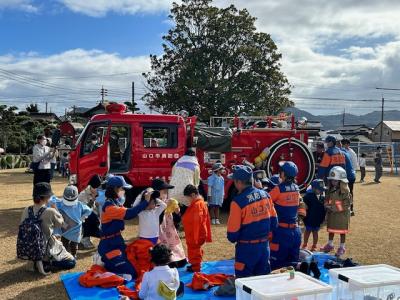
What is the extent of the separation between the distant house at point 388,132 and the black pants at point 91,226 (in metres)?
50.9

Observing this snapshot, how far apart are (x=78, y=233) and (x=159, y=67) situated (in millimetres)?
20679

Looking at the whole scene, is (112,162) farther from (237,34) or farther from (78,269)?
(237,34)

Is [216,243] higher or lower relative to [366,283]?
lower

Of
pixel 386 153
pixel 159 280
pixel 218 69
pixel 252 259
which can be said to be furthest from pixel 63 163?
pixel 386 153

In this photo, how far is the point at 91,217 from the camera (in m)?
7.59

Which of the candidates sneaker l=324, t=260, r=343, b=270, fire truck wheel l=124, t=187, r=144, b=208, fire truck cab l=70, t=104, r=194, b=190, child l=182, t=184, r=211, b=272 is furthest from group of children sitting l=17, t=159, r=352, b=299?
fire truck wheel l=124, t=187, r=144, b=208

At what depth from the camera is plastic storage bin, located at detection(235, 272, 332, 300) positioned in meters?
3.72

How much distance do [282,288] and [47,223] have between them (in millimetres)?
3719

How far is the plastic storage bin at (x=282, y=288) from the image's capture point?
3.72 metres

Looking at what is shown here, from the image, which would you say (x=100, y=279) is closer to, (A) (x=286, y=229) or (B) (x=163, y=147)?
(A) (x=286, y=229)

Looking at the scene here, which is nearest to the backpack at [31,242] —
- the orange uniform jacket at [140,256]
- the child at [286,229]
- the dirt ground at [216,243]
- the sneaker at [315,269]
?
the dirt ground at [216,243]

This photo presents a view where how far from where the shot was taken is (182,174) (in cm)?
838

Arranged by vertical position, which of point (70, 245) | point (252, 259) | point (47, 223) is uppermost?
point (47, 223)

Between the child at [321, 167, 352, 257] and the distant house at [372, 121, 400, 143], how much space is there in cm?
4936
